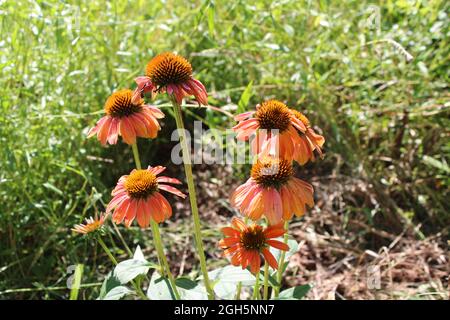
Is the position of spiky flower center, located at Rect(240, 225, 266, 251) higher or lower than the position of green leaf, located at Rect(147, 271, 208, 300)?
higher

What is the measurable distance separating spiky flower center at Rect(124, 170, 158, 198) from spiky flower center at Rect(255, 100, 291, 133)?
8.2 inches

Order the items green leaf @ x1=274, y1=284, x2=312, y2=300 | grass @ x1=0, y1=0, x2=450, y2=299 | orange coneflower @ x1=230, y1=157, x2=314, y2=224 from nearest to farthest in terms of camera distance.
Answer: orange coneflower @ x1=230, y1=157, x2=314, y2=224 → green leaf @ x1=274, y1=284, x2=312, y2=300 → grass @ x1=0, y1=0, x2=450, y2=299

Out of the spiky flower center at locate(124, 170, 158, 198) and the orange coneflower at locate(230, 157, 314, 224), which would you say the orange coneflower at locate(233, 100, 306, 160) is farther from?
the spiky flower center at locate(124, 170, 158, 198)

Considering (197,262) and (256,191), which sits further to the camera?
(197,262)

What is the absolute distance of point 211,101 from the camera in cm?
167

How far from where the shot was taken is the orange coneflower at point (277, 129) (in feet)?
2.92

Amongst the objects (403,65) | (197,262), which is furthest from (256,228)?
(403,65)

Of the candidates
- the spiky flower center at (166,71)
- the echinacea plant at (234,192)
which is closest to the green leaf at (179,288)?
the echinacea plant at (234,192)

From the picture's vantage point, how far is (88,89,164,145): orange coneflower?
3.25ft

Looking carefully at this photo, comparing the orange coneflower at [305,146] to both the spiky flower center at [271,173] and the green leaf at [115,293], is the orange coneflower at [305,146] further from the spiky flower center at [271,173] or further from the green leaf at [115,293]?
the green leaf at [115,293]

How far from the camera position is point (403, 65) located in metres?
1.65

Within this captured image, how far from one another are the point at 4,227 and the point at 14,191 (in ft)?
0.32

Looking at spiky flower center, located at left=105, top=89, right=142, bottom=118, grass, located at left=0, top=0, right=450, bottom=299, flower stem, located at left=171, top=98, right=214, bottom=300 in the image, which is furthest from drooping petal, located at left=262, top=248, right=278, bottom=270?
grass, located at left=0, top=0, right=450, bottom=299
